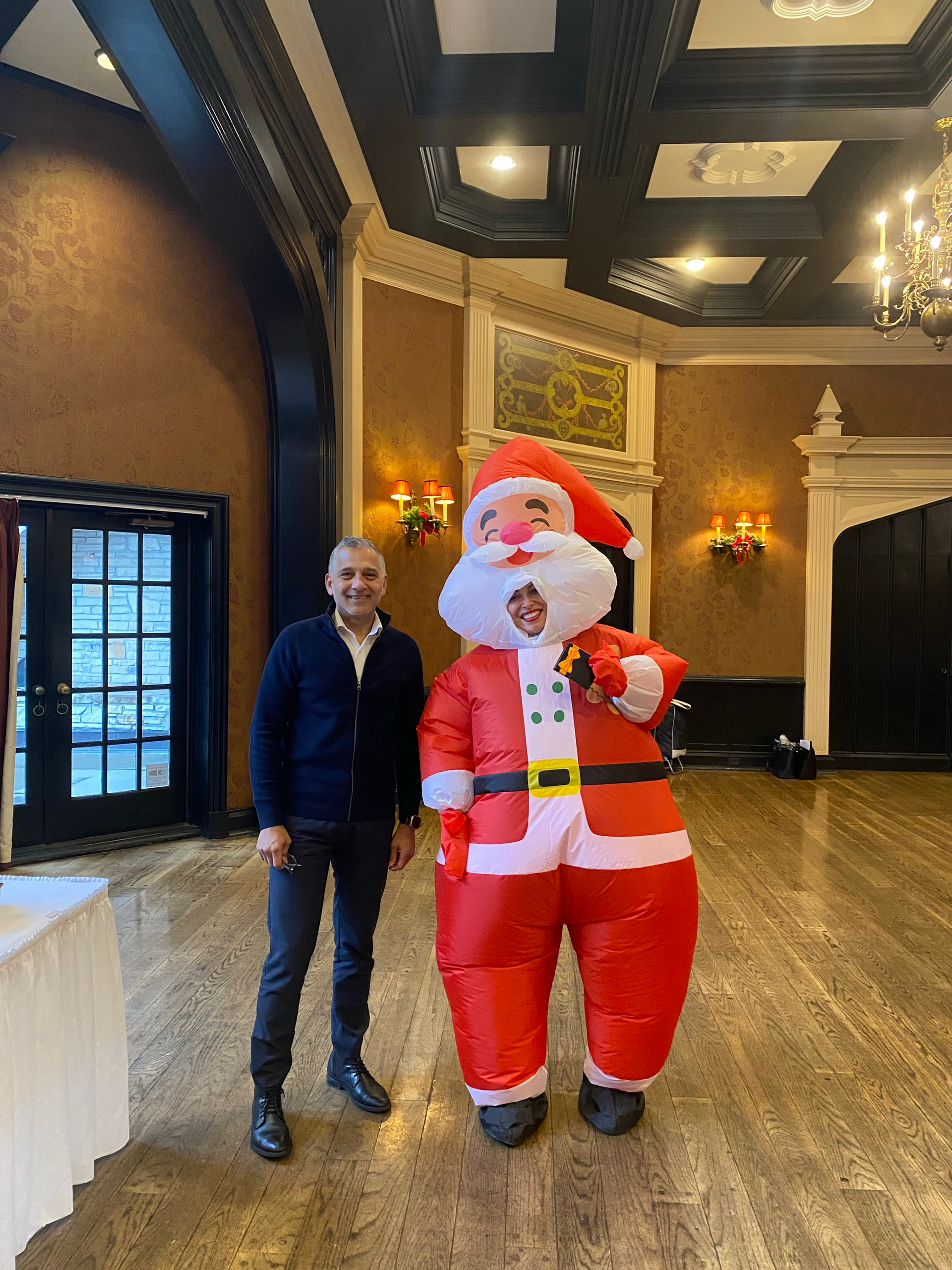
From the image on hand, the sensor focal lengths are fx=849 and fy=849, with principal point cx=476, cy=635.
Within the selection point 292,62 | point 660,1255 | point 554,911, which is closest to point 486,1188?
point 660,1255

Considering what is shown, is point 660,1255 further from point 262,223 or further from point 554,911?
point 262,223

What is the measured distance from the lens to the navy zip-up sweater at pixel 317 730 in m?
2.05

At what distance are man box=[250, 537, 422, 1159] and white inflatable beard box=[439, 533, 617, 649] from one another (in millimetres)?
214

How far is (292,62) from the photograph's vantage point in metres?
3.77

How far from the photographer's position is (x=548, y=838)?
1975 millimetres

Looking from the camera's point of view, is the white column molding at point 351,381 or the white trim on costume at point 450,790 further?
the white column molding at point 351,381

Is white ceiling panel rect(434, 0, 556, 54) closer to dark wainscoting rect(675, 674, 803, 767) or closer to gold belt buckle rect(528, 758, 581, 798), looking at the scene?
gold belt buckle rect(528, 758, 581, 798)

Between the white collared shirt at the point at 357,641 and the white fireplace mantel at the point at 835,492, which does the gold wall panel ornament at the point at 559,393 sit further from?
the white collared shirt at the point at 357,641

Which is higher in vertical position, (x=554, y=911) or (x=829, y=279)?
(x=829, y=279)

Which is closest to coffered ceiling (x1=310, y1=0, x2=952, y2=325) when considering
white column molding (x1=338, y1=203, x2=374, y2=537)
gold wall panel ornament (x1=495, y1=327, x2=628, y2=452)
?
white column molding (x1=338, y1=203, x2=374, y2=537)

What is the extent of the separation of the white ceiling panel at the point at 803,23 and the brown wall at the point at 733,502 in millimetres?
3594

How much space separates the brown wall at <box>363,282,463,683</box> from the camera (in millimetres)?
5410

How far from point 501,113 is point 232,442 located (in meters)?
2.16

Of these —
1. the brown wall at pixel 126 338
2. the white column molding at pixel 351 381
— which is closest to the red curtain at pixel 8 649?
the brown wall at pixel 126 338
